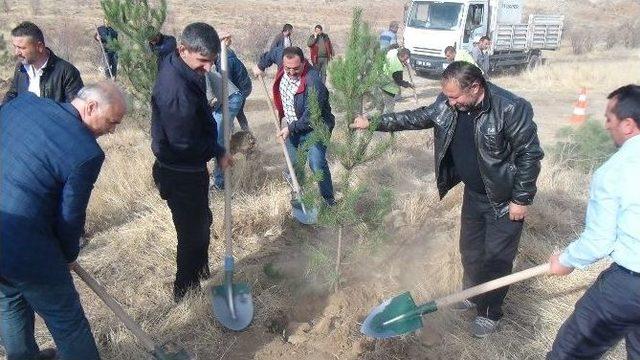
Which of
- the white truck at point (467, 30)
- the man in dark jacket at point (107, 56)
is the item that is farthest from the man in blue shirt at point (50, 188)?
the white truck at point (467, 30)

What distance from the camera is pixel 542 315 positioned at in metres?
3.69

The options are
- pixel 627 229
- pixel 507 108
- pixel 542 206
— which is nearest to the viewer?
pixel 627 229

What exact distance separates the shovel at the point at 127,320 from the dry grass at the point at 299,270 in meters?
0.45

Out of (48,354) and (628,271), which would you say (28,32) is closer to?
(48,354)

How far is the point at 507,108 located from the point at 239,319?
7.27 feet

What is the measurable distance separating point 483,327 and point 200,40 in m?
2.69

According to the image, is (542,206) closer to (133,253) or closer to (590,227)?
(590,227)

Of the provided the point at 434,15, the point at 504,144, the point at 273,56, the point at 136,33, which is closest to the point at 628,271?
the point at 504,144

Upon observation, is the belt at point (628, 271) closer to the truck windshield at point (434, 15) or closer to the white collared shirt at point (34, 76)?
the white collared shirt at point (34, 76)

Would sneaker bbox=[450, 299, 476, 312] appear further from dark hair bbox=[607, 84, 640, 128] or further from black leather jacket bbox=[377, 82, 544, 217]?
dark hair bbox=[607, 84, 640, 128]

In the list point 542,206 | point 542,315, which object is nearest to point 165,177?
point 542,315

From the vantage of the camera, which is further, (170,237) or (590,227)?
(170,237)

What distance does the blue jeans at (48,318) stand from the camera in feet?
7.84

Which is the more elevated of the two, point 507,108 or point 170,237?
point 507,108
